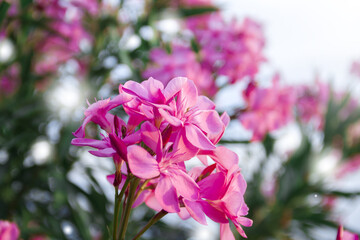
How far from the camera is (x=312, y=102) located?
6.91ft

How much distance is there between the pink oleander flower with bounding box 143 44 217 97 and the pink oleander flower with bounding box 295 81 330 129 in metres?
0.91

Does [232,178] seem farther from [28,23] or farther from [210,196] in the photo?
[28,23]

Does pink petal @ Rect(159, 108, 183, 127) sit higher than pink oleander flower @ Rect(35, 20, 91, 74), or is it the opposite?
pink petal @ Rect(159, 108, 183, 127)

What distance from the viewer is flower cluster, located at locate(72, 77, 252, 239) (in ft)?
1.33

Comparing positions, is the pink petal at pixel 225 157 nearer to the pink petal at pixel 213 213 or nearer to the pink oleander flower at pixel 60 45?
the pink petal at pixel 213 213

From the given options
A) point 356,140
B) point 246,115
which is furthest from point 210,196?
point 356,140

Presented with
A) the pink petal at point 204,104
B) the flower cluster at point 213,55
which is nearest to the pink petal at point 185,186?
the pink petal at point 204,104

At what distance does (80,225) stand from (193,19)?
3.18 ft

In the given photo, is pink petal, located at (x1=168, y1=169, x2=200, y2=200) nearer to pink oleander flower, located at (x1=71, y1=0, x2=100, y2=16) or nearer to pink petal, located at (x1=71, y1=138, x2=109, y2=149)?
pink petal, located at (x1=71, y1=138, x2=109, y2=149)

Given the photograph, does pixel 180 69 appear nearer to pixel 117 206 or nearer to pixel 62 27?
pixel 62 27

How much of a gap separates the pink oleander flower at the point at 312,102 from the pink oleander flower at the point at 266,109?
0.61 metres

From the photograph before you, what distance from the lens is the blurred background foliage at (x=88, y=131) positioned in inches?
51.6

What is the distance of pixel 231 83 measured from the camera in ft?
4.18

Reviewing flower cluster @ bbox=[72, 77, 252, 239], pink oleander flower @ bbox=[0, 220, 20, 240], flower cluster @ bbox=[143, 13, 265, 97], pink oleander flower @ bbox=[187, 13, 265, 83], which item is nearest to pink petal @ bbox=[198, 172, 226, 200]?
flower cluster @ bbox=[72, 77, 252, 239]
